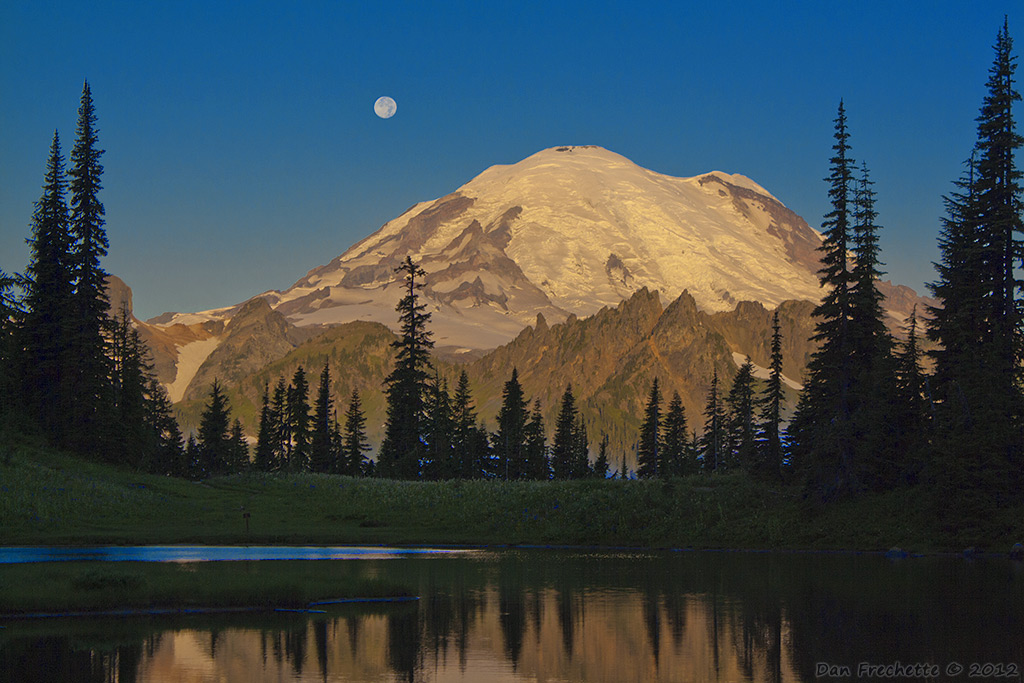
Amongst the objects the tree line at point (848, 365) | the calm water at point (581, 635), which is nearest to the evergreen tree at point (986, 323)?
the tree line at point (848, 365)

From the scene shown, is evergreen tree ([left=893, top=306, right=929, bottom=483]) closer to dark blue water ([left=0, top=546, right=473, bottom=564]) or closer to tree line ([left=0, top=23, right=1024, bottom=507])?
tree line ([left=0, top=23, right=1024, bottom=507])

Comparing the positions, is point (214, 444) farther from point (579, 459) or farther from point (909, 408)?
point (909, 408)

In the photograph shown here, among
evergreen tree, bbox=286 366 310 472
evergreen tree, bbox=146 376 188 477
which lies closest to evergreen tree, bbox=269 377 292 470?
evergreen tree, bbox=286 366 310 472

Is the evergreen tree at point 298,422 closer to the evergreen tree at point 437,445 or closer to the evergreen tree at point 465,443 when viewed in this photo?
the evergreen tree at point 465,443

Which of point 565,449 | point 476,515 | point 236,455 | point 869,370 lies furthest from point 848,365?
point 236,455

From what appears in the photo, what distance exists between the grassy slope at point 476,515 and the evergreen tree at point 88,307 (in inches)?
290

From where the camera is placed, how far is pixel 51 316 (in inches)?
3132

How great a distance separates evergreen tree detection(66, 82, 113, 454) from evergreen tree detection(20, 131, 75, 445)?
633mm

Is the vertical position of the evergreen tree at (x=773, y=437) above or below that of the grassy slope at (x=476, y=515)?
above

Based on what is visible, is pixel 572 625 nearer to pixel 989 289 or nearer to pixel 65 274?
pixel 989 289

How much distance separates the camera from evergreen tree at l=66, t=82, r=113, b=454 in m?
76.5

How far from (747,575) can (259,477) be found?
165 ft

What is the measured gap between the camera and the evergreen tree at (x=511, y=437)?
115125mm

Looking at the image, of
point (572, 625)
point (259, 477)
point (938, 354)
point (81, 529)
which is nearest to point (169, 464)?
point (259, 477)
